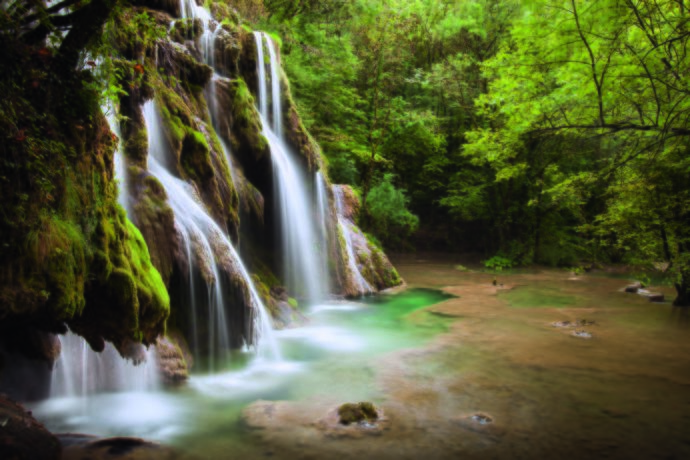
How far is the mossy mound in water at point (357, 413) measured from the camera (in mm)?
5121

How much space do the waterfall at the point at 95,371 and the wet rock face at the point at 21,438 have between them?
57.5 inches

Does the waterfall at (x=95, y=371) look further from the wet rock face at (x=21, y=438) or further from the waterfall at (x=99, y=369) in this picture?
the wet rock face at (x=21, y=438)

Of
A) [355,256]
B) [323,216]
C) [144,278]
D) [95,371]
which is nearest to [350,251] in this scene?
[355,256]

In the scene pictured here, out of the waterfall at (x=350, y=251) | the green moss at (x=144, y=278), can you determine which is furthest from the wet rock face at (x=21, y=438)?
the waterfall at (x=350, y=251)

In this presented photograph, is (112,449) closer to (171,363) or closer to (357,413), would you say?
(171,363)

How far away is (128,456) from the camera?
13.4 ft

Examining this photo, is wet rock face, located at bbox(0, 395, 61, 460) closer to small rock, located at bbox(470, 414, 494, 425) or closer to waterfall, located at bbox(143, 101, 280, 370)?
waterfall, located at bbox(143, 101, 280, 370)

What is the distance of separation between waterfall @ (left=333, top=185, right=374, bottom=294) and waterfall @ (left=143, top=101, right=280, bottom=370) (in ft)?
22.3

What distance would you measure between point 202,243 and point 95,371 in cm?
231

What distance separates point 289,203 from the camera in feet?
39.6

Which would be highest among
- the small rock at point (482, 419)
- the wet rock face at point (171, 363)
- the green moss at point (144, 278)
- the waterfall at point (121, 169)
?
the waterfall at point (121, 169)

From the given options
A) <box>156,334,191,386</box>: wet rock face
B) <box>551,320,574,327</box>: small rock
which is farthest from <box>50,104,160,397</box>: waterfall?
<box>551,320,574,327</box>: small rock

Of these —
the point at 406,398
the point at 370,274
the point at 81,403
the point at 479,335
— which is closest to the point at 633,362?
the point at 479,335

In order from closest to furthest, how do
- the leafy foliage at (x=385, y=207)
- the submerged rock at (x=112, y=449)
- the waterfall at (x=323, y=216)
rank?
the submerged rock at (x=112, y=449)
the waterfall at (x=323, y=216)
the leafy foliage at (x=385, y=207)
